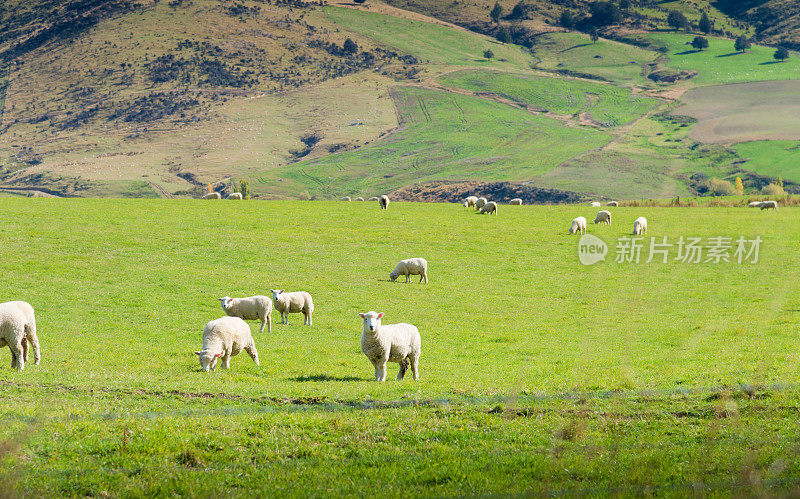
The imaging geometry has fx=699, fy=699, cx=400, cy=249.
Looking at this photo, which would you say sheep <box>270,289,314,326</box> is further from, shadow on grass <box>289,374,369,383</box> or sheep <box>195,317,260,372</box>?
shadow on grass <box>289,374,369,383</box>

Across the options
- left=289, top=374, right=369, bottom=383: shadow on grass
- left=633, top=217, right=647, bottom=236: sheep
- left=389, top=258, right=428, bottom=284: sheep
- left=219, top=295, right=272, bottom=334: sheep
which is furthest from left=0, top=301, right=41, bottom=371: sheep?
left=633, top=217, right=647, bottom=236: sheep

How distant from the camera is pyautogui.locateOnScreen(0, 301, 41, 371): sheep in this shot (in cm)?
1688

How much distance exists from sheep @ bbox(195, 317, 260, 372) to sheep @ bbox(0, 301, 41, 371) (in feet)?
13.8

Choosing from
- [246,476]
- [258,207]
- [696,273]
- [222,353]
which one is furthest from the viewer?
[258,207]

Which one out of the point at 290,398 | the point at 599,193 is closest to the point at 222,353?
the point at 290,398

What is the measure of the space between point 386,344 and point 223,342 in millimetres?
4549

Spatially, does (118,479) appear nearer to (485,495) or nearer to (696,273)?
(485,495)

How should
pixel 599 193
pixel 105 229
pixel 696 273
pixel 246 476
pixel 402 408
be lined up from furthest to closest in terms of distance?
pixel 599 193 → pixel 105 229 → pixel 696 273 → pixel 402 408 → pixel 246 476

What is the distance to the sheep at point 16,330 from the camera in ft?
55.4

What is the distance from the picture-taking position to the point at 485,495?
8500 millimetres

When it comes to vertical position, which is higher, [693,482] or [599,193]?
[693,482]

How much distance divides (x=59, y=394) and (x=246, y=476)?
21.8 feet

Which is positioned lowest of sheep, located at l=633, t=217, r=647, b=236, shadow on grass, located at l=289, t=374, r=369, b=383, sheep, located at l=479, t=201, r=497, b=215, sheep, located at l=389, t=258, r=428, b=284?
sheep, located at l=479, t=201, r=497, b=215

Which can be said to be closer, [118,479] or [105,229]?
[118,479]
